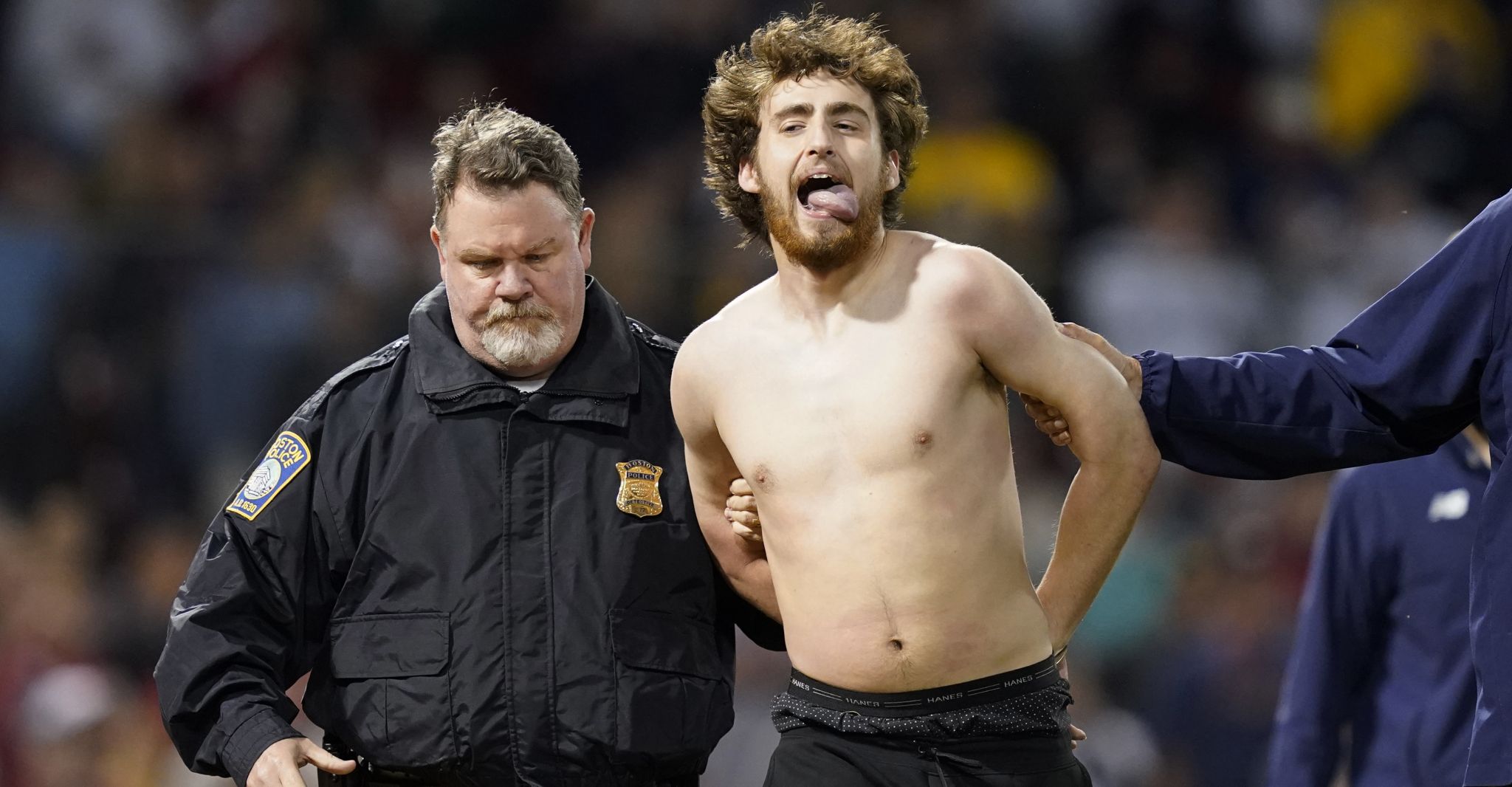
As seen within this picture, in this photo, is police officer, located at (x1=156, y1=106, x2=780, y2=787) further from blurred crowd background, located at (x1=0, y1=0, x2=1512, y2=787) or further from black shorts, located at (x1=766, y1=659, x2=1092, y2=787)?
blurred crowd background, located at (x1=0, y1=0, x2=1512, y2=787)

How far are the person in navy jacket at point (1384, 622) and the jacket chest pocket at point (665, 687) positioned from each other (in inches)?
59.4

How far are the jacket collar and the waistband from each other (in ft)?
2.65

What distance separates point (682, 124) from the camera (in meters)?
7.95

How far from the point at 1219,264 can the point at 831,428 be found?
512 cm

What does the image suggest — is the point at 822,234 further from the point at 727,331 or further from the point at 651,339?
the point at 651,339

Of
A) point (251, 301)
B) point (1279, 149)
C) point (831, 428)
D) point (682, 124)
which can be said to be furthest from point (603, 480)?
point (1279, 149)

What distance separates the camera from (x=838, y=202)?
3.23 m

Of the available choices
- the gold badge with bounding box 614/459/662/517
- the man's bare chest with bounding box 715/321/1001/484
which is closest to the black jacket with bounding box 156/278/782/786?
the gold badge with bounding box 614/459/662/517

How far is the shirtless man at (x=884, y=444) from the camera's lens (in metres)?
3.10

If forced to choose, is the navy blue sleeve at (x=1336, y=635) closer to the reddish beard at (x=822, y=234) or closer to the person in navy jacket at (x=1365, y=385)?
the person in navy jacket at (x=1365, y=385)

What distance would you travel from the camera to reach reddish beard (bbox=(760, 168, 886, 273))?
3229mm

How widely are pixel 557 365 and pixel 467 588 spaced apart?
493 millimetres

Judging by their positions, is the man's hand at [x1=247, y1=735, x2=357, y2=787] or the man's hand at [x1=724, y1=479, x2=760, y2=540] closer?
the man's hand at [x1=247, y1=735, x2=357, y2=787]

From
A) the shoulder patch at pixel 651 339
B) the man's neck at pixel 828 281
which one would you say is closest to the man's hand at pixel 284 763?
the shoulder patch at pixel 651 339
